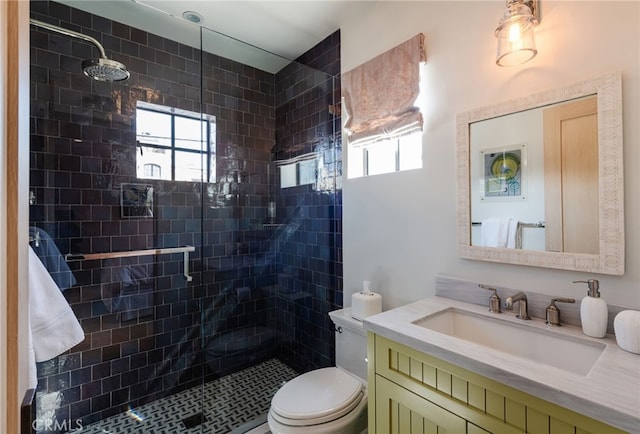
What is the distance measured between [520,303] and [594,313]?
24 centimetres

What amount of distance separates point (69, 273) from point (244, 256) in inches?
45.1

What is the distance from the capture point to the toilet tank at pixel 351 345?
170 centimetres

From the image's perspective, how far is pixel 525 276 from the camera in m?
1.27

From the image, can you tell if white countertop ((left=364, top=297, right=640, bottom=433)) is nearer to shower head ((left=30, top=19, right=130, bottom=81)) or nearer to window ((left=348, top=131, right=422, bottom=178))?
window ((left=348, top=131, right=422, bottom=178))

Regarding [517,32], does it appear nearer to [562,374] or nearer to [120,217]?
[562,374]

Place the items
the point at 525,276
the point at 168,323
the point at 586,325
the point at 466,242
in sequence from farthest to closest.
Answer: the point at 168,323 → the point at 466,242 → the point at 525,276 → the point at 586,325

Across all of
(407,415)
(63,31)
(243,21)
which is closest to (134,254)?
(63,31)

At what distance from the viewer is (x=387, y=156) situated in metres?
1.92

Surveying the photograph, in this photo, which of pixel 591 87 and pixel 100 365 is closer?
pixel 591 87

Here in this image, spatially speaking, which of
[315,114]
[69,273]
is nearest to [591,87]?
[315,114]

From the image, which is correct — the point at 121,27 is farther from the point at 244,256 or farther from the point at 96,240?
the point at 244,256

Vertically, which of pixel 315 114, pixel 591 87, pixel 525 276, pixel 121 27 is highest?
pixel 121 27

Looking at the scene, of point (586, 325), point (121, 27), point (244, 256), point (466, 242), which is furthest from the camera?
point (244, 256)

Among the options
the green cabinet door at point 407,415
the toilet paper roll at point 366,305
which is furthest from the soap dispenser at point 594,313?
the toilet paper roll at point 366,305
